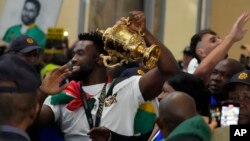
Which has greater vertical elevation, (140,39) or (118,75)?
(140,39)

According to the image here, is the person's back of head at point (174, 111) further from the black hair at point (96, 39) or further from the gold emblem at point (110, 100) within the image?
the black hair at point (96, 39)

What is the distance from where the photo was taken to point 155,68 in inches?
241

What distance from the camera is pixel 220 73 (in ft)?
22.1

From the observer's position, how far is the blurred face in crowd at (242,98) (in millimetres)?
5637

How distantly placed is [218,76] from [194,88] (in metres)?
1.12

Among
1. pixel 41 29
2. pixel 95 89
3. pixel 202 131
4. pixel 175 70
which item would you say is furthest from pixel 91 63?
pixel 41 29

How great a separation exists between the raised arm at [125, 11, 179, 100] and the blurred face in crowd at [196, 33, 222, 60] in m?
1.32

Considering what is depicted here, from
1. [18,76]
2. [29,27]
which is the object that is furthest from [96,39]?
[29,27]

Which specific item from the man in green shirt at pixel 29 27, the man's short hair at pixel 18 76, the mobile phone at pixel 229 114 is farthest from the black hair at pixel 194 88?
the man in green shirt at pixel 29 27

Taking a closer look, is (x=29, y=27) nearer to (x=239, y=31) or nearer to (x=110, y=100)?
(x=239, y=31)

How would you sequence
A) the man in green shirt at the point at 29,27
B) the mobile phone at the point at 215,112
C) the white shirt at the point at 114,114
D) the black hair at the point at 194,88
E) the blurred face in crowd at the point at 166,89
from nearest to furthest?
the mobile phone at the point at 215,112 < the black hair at the point at 194,88 < the blurred face in crowd at the point at 166,89 < the white shirt at the point at 114,114 < the man in green shirt at the point at 29,27

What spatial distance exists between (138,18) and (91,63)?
83 cm

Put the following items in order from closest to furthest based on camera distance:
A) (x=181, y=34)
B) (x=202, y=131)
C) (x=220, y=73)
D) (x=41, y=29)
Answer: (x=202, y=131)
(x=220, y=73)
(x=41, y=29)
(x=181, y=34)

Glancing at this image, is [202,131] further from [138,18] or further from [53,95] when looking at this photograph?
[53,95]
